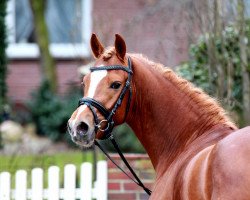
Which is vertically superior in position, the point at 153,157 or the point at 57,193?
the point at 153,157

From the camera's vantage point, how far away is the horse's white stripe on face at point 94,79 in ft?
17.5

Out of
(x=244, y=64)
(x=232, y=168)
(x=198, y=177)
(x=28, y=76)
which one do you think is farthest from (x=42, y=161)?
(x=28, y=76)

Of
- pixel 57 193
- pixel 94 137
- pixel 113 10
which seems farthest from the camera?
pixel 113 10

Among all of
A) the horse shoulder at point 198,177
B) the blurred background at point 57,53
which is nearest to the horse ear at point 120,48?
the horse shoulder at point 198,177

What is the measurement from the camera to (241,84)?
8672 millimetres

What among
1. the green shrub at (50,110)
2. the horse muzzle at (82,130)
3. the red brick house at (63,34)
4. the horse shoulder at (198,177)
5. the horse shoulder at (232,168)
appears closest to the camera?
the horse shoulder at (232,168)

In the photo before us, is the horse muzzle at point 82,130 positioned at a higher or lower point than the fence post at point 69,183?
higher

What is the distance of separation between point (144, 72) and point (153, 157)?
0.60m

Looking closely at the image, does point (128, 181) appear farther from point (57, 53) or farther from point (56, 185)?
point (57, 53)

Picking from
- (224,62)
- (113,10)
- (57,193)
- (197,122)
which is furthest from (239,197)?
(113,10)

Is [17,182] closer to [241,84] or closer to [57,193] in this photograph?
[57,193]

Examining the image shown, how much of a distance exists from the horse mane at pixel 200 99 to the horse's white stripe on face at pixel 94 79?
0.13 meters

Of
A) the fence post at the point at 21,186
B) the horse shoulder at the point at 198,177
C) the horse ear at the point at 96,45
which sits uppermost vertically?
the horse ear at the point at 96,45

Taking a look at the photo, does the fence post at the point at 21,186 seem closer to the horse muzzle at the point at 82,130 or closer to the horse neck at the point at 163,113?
the horse neck at the point at 163,113
